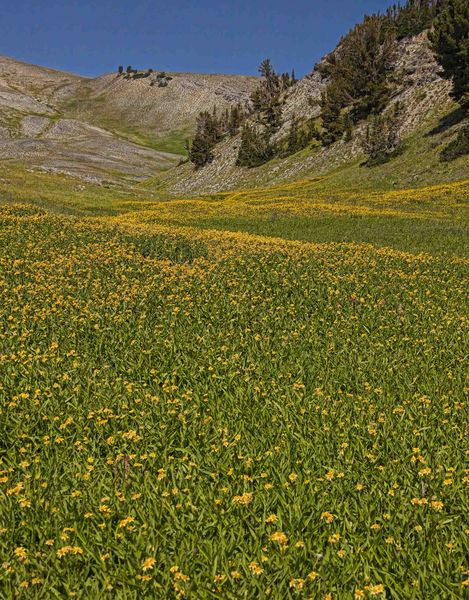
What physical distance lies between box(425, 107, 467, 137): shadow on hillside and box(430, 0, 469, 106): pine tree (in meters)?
1.48

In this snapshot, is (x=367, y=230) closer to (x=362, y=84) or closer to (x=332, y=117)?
(x=332, y=117)

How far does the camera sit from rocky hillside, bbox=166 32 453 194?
259 ft

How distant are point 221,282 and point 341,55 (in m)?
115

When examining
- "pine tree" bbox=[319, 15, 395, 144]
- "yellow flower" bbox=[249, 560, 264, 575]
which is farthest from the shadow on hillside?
"yellow flower" bbox=[249, 560, 264, 575]

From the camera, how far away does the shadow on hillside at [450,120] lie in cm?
6794

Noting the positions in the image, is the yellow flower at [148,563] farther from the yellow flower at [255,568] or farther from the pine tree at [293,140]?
the pine tree at [293,140]

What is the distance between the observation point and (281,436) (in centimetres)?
614

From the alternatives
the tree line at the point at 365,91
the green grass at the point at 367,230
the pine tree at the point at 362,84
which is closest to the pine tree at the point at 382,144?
the tree line at the point at 365,91

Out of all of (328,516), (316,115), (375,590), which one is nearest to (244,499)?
(328,516)

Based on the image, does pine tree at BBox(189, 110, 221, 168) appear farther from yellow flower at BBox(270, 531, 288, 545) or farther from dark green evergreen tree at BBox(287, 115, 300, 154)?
yellow flower at BBox(270, 531, 288, 545)

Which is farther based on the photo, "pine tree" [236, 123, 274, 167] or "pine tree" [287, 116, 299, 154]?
"pine tree" [236, 123, 274, 167]

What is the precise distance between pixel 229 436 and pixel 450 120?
247 ft

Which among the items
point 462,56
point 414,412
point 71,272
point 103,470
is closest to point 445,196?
point 462,56

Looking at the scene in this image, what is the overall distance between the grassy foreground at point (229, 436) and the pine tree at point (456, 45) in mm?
64511
